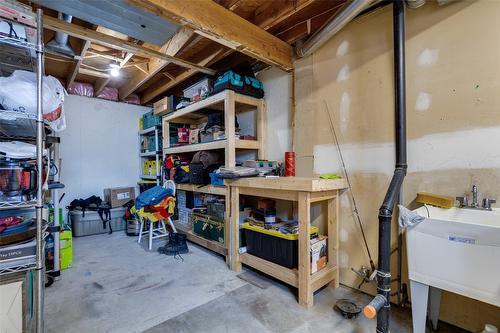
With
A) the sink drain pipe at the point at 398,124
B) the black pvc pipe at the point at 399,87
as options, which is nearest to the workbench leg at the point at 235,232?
Answer: the sink drain pipe at the point at 398,124

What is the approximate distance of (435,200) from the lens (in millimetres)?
1630

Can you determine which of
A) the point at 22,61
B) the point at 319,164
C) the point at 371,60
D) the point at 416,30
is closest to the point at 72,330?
the point at 22,61

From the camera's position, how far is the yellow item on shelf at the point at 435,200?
156 cm

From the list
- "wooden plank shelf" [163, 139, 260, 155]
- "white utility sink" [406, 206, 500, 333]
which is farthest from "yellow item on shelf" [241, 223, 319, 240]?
"wooden plank shelf" [163, 139, 260, 155]

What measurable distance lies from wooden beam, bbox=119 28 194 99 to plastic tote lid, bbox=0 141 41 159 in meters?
1.57

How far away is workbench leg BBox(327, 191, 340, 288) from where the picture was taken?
222 centimetres

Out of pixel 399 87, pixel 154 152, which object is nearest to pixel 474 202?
pixel 399 87

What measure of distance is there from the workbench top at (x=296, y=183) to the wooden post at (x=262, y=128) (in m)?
0.72

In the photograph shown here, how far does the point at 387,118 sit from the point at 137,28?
7.50 ft

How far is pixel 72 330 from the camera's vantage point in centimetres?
164

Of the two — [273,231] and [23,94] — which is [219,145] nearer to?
[273,231]

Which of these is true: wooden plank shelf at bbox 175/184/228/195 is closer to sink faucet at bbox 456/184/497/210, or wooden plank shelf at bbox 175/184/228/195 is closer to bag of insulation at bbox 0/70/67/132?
bag of insulation at bbox 0/70/67/132

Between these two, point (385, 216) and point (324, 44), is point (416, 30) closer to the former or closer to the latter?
point (324, 44)

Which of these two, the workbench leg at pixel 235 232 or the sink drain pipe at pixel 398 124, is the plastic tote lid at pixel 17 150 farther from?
the sink drain pipe at pixel 398 124
